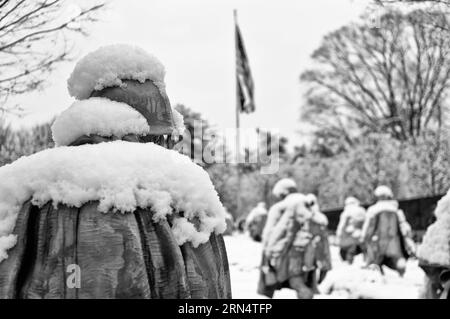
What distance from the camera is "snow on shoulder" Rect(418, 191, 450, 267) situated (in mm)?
4449

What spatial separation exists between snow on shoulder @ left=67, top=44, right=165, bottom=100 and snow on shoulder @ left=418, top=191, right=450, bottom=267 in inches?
110

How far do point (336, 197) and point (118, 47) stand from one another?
46.0 meters

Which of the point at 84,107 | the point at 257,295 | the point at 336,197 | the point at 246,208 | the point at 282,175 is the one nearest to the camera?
the point at 84,107

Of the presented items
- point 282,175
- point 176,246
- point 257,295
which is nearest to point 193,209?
point 176,246

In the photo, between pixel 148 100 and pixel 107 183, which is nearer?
pixel 107 183

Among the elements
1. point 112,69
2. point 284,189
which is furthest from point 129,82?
point 284,189

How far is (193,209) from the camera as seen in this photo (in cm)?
216

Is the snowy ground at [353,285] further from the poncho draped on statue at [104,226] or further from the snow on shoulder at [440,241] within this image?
the poncho draped on statue at [104,226]

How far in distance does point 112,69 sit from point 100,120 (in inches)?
7.6

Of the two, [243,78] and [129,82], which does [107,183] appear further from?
[243,78]

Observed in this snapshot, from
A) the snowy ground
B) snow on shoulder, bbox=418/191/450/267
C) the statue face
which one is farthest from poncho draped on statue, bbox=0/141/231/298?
the snowy ground

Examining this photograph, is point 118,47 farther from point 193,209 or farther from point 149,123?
point 193,209

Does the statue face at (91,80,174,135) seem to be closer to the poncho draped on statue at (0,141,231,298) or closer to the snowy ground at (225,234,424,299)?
the poncho draped on statue at (0,141,231,298)

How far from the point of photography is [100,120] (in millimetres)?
2111
